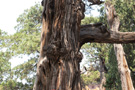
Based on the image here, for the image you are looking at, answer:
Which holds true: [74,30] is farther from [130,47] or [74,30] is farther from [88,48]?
[88,48]

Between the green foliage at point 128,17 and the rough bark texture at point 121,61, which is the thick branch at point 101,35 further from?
the green foliage at point 128,17

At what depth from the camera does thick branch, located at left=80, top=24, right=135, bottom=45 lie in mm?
4086

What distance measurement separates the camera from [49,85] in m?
3.44

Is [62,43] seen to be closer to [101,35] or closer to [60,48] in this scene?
[60,48]

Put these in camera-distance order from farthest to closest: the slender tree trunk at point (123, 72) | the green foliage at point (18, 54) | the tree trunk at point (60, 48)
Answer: the green foliage at point (18, 54) → the slender tree trunk at point (123, 72) → the tree trunk at point (60, 48)

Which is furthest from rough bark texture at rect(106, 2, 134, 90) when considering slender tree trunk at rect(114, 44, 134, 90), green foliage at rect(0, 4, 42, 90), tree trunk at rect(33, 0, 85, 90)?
tree trunk at rect(33, 0, 85, 90)

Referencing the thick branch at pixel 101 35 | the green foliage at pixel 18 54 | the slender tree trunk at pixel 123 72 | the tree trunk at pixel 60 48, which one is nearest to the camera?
the tree trunk at pixel 60 48

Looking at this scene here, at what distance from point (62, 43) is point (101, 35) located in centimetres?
114

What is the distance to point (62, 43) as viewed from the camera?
3.51 m

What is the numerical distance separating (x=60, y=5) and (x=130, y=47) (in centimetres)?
1118

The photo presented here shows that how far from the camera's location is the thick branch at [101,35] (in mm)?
4086

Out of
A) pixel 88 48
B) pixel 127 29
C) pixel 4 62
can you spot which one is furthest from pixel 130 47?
pixel 4 62

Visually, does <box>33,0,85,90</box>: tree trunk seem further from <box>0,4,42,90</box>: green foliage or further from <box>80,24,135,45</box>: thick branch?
<box>0,4,42,90</box>: green foliage

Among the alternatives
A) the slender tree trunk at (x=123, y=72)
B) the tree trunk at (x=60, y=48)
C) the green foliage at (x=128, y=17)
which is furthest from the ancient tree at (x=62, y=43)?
the green foliage at (x=128, y=17)
